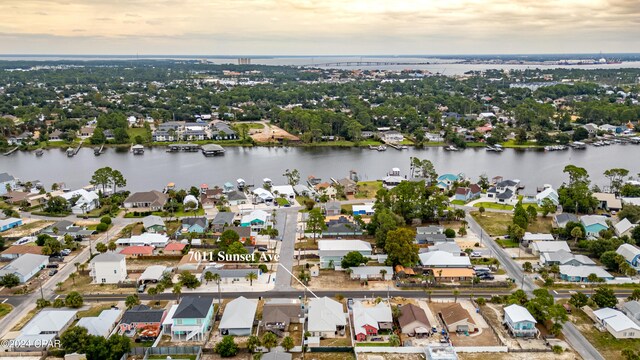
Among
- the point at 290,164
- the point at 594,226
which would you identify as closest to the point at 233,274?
the point at 594,226

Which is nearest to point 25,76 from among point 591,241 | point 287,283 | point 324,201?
point 324,201

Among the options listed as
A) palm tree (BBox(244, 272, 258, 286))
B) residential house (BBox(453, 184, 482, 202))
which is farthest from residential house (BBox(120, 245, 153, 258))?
residential house (BBox(453, 184, 482, 202))

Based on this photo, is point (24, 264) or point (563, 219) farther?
point (563, 219)

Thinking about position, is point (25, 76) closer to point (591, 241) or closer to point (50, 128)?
point (50, 128)

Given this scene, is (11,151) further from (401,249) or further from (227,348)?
(401,249)

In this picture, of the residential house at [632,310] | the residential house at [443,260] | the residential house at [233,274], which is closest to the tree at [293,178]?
the residential house at [233,274]

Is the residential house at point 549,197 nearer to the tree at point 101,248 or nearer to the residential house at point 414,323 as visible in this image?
the residential house at point 414,323

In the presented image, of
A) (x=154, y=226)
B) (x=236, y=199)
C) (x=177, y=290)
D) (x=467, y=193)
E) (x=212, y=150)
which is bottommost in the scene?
(x=177, y=290)
